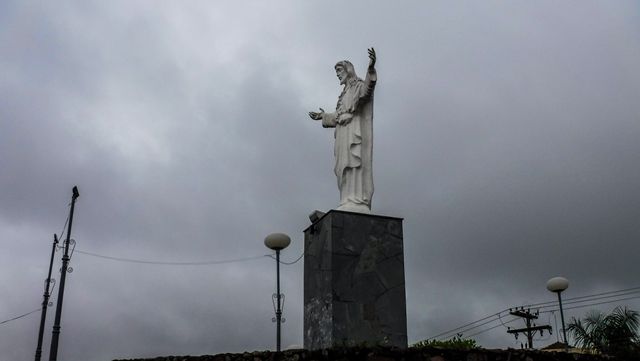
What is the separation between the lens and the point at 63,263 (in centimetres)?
1777

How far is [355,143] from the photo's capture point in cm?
1129

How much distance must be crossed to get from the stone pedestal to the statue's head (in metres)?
2.61

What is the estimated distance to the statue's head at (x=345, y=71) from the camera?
38.6 feet

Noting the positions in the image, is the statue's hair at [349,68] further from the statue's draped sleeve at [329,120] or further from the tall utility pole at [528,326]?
the tall utility pole at [528,326]

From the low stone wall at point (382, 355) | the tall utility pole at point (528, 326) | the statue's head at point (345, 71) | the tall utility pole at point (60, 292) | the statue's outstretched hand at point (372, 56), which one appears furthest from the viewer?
the tall utility pole at point (528, 326)

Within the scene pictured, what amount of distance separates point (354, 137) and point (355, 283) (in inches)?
102

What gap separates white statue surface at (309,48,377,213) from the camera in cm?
1097

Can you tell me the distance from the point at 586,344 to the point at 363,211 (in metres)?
5.49

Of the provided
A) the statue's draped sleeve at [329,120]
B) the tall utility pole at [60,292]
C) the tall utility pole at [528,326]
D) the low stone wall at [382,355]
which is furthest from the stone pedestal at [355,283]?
the tall utility pole at [528,326]

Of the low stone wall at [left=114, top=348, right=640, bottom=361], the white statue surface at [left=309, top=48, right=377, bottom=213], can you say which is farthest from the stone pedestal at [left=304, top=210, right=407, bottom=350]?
the low stone wall at [left=114, top=348, right=640, bottom=361]

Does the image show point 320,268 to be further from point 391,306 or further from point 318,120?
point 318,120

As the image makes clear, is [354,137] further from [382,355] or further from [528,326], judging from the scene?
[528,326]

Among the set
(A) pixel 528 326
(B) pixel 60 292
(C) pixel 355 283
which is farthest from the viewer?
(A) pixel 528 326

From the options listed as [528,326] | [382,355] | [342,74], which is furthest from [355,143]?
[528,326]
